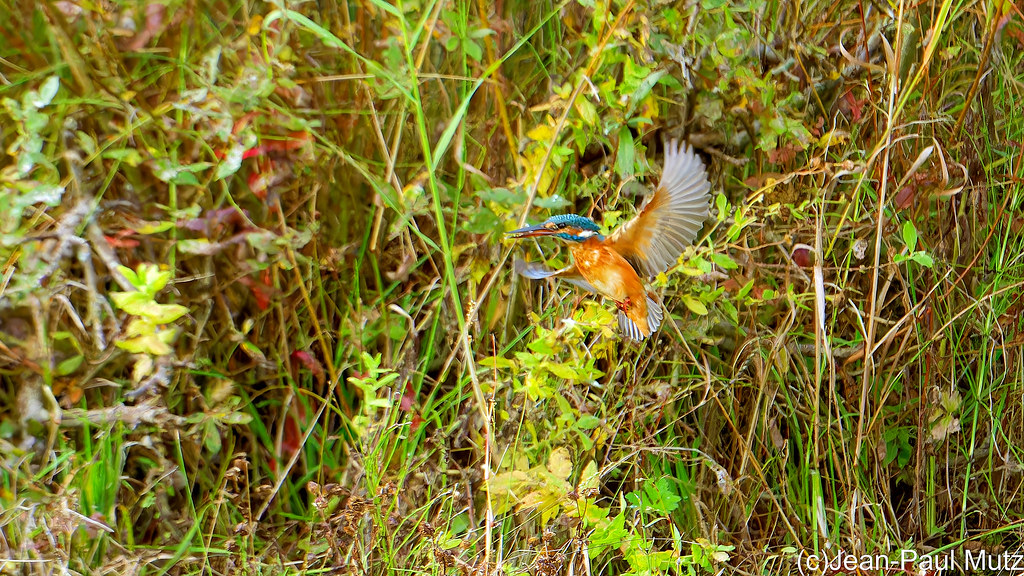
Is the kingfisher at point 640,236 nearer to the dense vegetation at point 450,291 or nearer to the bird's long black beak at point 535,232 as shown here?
the bird's long black beak at point 535,232

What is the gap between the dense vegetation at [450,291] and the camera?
A: 1153 mm

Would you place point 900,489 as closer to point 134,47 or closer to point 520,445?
point 520,445

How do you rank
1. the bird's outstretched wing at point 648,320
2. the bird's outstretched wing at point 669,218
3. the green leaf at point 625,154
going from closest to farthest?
the bird's outstretched wing at point 669,218
the bird's outstretched wing at point 648,320
the green leaf at point 625,154

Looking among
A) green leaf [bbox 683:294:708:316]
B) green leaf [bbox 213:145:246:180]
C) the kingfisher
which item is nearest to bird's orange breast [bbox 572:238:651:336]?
the kingfisher

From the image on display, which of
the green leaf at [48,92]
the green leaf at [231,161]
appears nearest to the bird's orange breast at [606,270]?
the green leaf at [231,161]

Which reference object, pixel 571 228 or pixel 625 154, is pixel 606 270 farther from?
pixel 625 154

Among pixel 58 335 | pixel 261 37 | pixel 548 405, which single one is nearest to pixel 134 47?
pixel 261 37

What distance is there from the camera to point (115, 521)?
1.24m

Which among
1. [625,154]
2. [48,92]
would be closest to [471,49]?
[625,154]

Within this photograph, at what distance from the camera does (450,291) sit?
1.20 meters

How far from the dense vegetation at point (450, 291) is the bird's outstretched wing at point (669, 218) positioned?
0.54 feet

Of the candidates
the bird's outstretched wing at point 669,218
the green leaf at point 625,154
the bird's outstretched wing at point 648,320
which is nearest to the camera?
the bird's outstretched wing at point 669,218

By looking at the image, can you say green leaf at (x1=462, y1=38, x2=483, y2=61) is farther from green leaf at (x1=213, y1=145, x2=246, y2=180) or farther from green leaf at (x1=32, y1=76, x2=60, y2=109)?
green leaf at (x1=32, y1=76, x2=60, y2=109)

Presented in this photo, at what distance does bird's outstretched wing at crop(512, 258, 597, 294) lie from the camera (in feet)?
3.22
